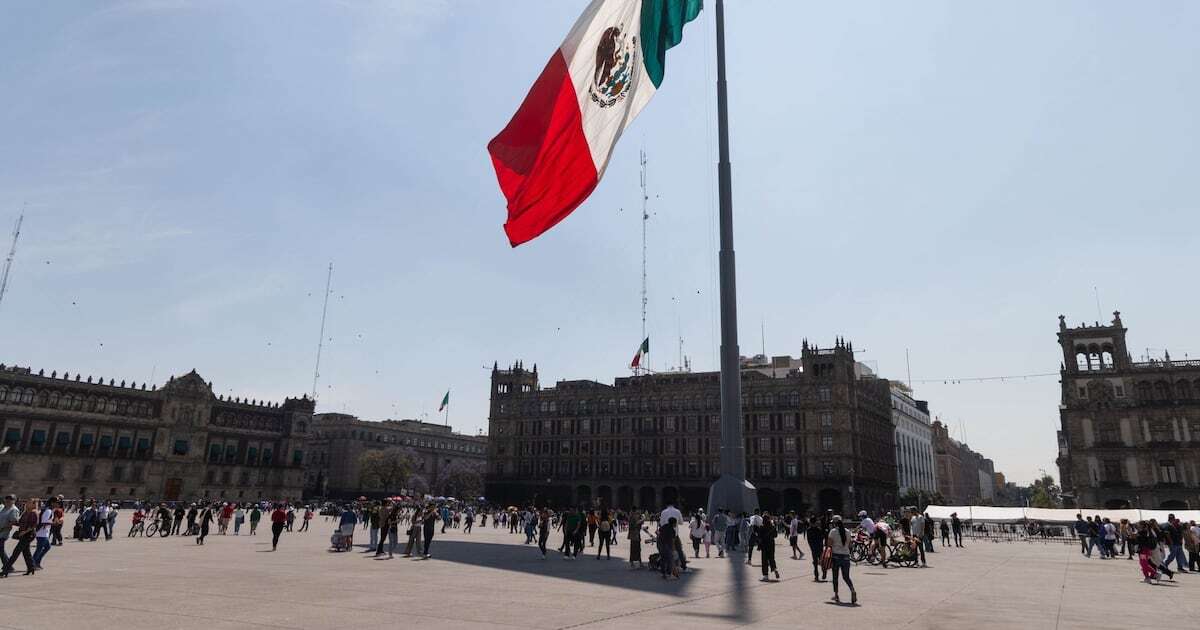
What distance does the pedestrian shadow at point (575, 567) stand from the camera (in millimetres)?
15203

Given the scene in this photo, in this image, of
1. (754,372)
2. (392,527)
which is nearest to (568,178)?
(392,527)

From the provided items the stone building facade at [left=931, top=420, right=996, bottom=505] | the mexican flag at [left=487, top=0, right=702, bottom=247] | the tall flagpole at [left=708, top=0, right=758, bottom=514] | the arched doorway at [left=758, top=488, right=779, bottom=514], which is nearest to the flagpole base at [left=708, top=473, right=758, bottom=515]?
the tall flagpole at [left=708, top=0, right=758, bottom=514]

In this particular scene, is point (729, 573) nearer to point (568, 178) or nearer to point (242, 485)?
point (568, 178)

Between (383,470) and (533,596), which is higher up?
(383,470)

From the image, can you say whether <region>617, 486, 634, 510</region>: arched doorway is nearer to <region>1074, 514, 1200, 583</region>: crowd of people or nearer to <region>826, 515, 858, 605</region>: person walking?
<region>1074, 514, 1200, 583</region>: crowd of people

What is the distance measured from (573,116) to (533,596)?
1091cm

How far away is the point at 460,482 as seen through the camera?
143 metres

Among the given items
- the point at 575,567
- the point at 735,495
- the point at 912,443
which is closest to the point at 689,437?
the point at 912,443

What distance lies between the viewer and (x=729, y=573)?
18.0m

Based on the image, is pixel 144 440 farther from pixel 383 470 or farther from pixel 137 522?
pixel 137 522

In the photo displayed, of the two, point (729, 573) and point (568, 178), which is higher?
point (568, 178)

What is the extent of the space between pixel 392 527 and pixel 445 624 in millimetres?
14701

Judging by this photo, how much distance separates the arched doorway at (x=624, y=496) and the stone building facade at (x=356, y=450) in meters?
45.8

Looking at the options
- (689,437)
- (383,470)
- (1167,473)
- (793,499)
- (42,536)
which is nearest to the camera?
(42,536)
